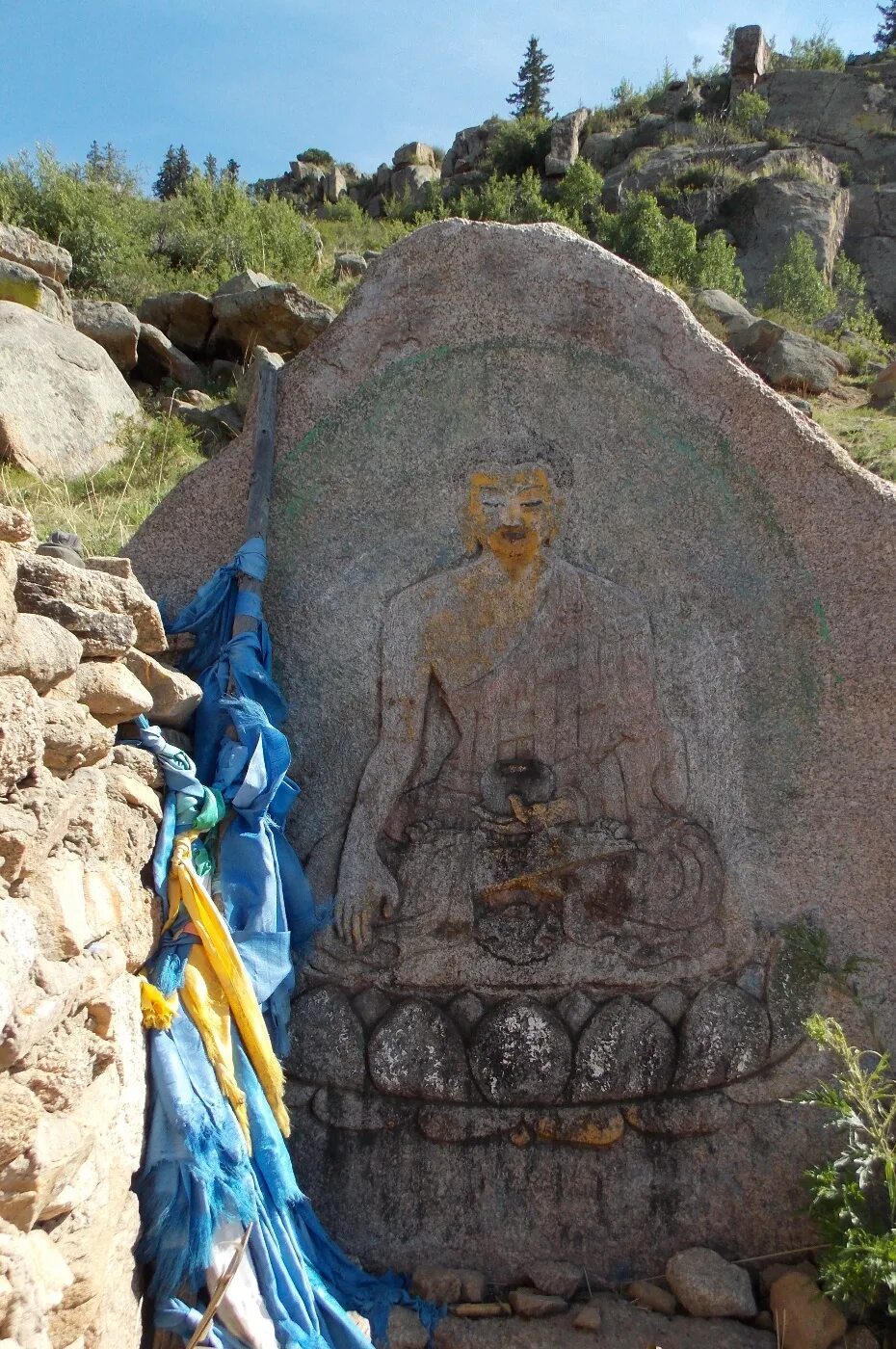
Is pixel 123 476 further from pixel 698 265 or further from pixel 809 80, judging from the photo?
pixel 809 80

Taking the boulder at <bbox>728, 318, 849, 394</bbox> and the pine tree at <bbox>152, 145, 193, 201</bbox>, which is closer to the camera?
the boulder at <bbox>728, 318, 849, 394</bbox>

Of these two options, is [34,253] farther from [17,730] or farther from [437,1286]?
[437,1286]

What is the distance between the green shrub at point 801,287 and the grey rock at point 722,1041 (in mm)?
13749

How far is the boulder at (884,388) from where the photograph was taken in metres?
11.2

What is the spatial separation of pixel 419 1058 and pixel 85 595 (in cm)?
183

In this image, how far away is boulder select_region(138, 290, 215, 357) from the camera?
1195 centimetres

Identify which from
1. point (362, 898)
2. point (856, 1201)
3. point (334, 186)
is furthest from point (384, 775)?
point (334, 186)

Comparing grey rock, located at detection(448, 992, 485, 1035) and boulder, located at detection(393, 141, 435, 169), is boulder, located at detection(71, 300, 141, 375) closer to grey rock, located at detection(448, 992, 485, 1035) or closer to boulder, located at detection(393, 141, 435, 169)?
grey rock, located at detection(448, 992, 485, 1035)

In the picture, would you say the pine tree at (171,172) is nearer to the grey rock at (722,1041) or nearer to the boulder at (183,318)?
the boulder at (183,318)

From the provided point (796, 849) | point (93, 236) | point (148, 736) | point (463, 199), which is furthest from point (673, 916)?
point (463, 199)

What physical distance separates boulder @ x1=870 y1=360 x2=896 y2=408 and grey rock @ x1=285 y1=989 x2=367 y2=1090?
901 centimetres

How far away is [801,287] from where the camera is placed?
1705 cm

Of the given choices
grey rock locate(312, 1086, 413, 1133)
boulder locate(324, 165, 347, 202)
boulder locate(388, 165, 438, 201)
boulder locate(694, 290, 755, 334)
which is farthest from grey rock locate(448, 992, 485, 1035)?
boulder locate(324, 165, 347, 202)

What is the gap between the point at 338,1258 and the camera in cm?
371
